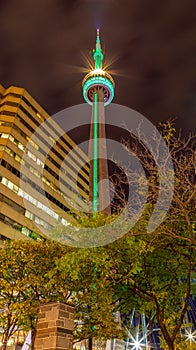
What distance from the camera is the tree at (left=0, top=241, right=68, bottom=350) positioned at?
43.9ft

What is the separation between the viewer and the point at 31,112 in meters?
56.2

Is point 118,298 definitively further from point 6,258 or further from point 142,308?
point 6,258

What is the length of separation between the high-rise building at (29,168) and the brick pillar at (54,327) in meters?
33.3

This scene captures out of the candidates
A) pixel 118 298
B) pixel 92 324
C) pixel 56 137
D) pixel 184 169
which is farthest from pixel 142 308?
pixel 56 137

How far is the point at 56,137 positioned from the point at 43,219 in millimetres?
19411

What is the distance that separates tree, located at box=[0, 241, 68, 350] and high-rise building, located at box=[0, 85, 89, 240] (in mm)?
24695

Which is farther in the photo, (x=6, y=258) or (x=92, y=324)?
(x=6, y=258)

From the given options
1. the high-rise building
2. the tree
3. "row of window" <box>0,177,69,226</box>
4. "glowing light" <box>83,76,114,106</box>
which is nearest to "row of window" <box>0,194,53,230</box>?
the high-rise building

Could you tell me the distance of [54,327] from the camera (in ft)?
19.8

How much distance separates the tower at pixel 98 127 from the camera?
53.7 metres

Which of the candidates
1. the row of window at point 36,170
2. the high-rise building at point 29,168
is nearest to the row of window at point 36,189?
the high-rise building at point 29,168

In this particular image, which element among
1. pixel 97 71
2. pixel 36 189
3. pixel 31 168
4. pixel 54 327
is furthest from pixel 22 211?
pixel 54 327

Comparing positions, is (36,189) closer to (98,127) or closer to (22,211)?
(22,211)

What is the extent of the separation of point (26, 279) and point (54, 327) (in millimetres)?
8171
